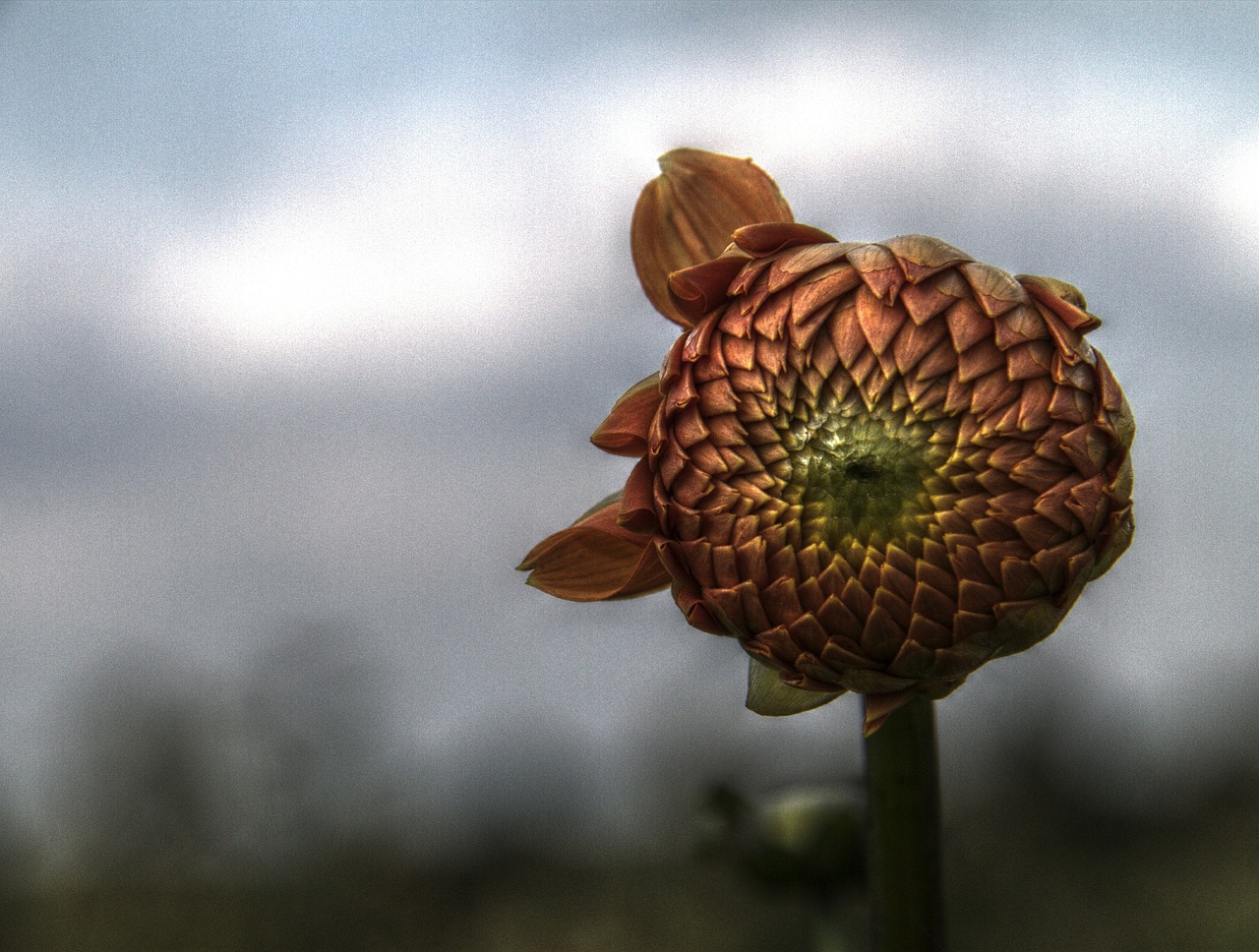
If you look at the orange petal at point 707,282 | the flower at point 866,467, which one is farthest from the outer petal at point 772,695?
the orange petal at point 707,282

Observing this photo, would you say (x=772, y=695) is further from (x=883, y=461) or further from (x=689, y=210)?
(x=689, y=210)

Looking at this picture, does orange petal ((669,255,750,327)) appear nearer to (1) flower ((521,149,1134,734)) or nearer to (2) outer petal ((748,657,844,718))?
(1) flower ((521,149,1134,734))

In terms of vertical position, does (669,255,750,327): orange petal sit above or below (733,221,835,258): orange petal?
below

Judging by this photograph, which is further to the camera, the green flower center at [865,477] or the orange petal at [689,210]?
the orange petal at [689,210]

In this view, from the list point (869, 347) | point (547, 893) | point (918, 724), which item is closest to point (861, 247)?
point (869, 347)

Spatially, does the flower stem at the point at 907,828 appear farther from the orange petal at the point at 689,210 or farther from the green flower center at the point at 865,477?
the orange petal at the point at 689,210

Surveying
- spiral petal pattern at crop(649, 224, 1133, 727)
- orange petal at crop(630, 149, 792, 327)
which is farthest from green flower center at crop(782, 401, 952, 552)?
orange petal at crop(630, 149, 792, 327)

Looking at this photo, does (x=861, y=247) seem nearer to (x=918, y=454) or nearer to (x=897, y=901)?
(x=918, y=454)

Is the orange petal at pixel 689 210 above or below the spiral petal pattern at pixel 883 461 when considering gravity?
above
